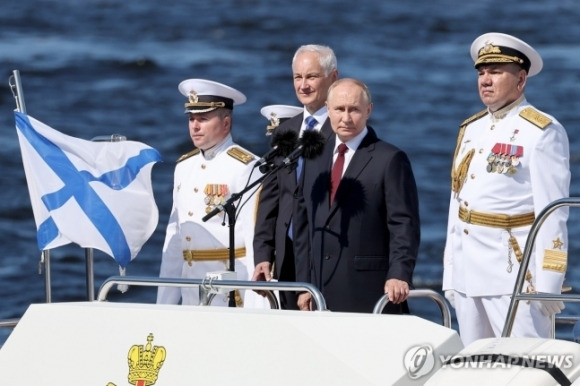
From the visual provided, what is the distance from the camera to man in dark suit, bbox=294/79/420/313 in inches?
269

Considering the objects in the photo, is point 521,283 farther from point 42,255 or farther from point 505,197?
point 42,255

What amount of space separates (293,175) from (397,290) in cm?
91

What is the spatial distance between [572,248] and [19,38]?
18060 millimetres

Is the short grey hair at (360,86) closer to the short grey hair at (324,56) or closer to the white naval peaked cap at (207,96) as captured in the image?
the short grey hair at (324,56)

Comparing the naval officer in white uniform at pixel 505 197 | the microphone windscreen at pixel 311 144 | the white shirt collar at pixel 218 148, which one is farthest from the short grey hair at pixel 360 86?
the white shirt collar at pixel 218 148

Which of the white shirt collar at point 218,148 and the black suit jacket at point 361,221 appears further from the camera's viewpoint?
the white shirt collar at point 218,148

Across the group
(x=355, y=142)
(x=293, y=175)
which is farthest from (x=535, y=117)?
(x=293, y=175)

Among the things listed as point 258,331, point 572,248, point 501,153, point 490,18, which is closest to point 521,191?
point 501,153

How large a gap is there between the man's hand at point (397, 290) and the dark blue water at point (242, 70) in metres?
12.5

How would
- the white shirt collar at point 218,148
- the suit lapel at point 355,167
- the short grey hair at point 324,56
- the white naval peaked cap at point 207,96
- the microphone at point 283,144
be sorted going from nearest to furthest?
the microphone at point 283,144 → the suit lapel at point 355,167 → the short grey hair at point 324,56 → the white naval peaked cap at point 207,96 → the white shirt collar at point 218,148

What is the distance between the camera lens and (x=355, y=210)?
6.93 metres

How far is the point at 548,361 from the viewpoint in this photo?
5348 mm

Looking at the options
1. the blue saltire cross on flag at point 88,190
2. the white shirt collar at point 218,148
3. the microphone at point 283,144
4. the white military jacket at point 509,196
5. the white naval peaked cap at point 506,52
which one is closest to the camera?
the microphone at point 283,144

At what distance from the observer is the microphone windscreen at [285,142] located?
6.67 m
